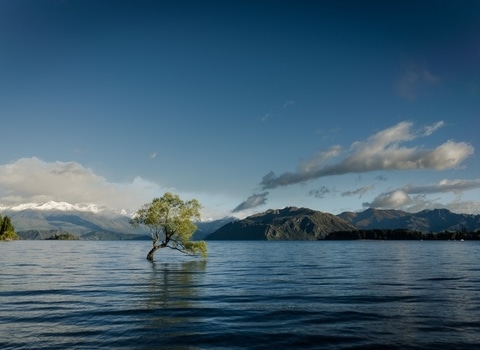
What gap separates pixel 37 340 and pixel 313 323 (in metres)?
19.2

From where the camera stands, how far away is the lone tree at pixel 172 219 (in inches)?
3627

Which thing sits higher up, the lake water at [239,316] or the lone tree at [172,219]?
the lone tree at [172,219]

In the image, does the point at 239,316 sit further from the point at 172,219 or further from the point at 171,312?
the point at 172,219

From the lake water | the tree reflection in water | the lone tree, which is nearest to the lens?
the lake water

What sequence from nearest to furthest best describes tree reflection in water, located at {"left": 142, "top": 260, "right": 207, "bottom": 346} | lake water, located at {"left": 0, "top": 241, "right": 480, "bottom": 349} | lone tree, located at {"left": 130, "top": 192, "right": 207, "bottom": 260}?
1. lake water, located at {"left": 0, "top": 241, "right": 480, "bottom": 349}
2. tree reflection in water, located at {"left": 142, "top": 260, "right": 207, "bottom": 346}
3. lone tree, located at {"left": 130, "top": 192, "right": 207, "bottom": 260}

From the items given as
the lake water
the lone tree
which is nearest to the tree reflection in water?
the lake water

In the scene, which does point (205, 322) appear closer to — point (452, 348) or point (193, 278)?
point (452, 348)

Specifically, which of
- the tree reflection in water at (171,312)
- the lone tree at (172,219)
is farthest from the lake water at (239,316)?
the lone tree at (172,219)

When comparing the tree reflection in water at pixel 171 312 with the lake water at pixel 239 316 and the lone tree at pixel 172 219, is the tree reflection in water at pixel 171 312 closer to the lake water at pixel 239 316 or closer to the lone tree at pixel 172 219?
the lake water at pixel 239 316

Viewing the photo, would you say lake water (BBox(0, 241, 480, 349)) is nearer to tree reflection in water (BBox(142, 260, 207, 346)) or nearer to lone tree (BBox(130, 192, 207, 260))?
tree reflection in water (BBox(142, 260, 207, 346))

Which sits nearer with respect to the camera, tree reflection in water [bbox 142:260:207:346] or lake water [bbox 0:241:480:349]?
lake water [bbox 0:241:480:349]

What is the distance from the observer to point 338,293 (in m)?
44.1

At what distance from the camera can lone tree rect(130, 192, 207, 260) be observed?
92125mm

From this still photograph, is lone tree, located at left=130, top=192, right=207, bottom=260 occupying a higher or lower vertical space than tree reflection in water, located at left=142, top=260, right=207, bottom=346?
higher
